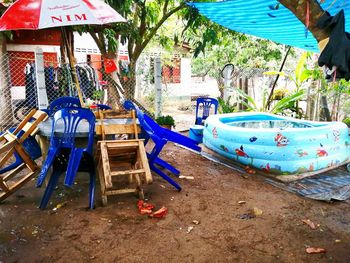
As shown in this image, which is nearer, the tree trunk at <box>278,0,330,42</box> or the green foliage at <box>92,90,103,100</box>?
the tree trunk at <box>278,0,330,42</box>

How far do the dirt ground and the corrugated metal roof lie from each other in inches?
115

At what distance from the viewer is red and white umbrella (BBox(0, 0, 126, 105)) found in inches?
154

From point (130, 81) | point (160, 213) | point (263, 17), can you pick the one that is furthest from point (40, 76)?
point (263, 17)

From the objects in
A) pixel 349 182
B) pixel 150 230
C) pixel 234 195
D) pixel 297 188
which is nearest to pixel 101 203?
pixel 150 230

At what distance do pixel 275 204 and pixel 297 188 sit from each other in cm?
72

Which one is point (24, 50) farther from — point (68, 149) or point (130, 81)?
point (68, 149)

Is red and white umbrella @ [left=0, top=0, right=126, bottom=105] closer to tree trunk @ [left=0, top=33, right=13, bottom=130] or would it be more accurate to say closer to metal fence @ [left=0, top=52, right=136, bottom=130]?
metal fence @ [left=0, top=52, right=136, bottom=130]

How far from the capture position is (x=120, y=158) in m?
4.11

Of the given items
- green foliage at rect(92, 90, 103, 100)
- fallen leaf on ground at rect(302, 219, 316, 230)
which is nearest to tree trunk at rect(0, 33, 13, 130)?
green foliage at rect(92, 90, 103, 100)

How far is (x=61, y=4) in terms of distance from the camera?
4125 millimetres

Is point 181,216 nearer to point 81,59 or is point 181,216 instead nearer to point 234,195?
point 234,195

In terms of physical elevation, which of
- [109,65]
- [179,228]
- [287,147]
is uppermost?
[109,65]

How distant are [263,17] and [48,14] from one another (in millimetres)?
3707

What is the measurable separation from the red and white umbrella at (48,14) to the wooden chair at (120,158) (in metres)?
1.32
